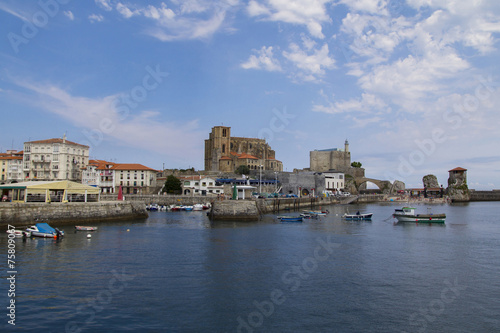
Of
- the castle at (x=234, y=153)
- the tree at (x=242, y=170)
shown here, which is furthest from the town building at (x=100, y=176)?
the castle at (x=234, y=153)

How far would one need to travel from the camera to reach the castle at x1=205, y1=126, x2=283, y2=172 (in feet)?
358

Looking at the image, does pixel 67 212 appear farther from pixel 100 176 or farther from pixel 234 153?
pixel 234 153

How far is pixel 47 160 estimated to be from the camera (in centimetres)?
7944

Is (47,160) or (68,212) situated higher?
(47,160)

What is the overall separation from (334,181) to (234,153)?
31080 mm

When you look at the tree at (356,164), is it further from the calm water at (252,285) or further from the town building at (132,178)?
the calm water at (252,285)

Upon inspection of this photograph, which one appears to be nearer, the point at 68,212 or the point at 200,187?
the point at 68,212

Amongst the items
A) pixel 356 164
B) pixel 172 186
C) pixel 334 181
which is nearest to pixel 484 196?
pixel 356 164

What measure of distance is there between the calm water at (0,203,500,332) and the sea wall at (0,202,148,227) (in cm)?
730

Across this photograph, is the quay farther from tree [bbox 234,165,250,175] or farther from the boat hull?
tree [bbox 234,165,250,175]

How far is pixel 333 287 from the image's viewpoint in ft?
56.1

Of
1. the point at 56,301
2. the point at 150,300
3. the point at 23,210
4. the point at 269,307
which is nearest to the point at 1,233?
the point at 23,210

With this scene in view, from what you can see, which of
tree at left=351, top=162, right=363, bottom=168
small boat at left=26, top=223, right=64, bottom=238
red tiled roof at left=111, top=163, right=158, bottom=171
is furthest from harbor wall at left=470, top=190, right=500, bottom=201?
small boat at left=26, top=223, right=64, bottom=238

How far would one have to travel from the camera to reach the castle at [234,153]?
109 meters
